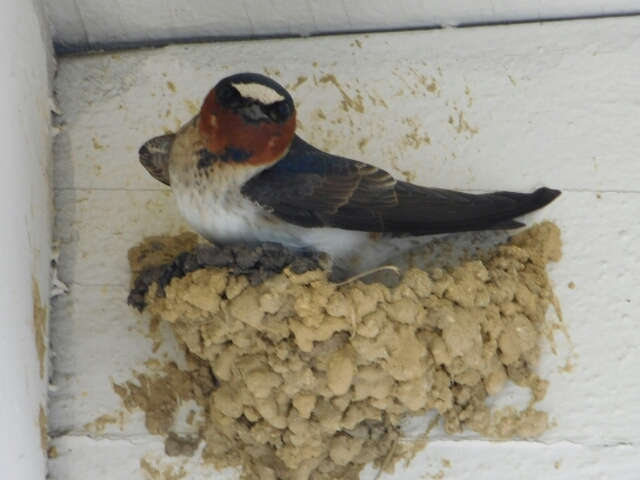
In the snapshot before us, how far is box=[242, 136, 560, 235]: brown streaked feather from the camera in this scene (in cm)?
212

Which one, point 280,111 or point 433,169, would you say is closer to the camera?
point 280,111

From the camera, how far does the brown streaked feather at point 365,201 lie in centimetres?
212

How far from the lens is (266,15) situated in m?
2.64

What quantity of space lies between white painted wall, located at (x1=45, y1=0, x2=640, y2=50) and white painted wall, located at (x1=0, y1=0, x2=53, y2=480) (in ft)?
0.58

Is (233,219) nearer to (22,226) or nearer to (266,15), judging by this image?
(22,226)

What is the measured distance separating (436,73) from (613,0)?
0.59 meters

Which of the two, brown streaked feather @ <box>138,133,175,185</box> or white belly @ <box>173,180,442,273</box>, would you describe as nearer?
white belly @ <box>173,180,442,273</box>

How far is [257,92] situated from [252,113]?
Result: 0.05 meters

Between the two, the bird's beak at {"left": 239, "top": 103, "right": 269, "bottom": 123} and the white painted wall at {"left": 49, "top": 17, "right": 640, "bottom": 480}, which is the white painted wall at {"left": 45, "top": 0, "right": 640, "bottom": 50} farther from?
the bird's beak at {"left": 239, "top": 103, "right": 269, "bottom": 123}

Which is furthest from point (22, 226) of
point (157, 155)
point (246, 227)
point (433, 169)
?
point (433, 169)

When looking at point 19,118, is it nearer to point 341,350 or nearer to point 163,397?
point 163,397

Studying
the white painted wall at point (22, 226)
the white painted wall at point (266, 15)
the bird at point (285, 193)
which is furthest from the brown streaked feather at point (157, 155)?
the white painted wall at point (266, 15)

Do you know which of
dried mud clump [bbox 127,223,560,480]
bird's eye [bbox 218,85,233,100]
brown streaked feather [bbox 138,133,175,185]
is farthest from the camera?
brown streaked feather [bbox 138,133,175,185]

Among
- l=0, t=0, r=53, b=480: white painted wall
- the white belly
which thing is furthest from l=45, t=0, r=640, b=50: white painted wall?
the white belly
